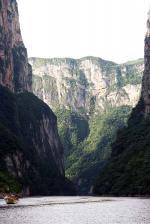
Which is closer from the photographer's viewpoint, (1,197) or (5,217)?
(5,217)

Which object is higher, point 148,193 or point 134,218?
point 134,218

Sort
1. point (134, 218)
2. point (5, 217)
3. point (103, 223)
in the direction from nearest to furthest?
point (103, 223), point (134, 218), point (5, 217)

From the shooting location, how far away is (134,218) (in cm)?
9681

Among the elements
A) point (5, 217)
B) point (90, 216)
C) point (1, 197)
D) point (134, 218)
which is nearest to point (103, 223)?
point (134, 218)

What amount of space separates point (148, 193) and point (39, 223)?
11219 centimetres

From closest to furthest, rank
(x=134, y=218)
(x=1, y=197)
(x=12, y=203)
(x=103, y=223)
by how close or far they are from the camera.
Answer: (x=103, y=223)
(x=134, y=218)
(x=12, y=203)
(x=1, y=197)

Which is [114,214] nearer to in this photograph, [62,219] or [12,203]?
[62,219]

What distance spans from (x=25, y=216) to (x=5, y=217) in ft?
13.9

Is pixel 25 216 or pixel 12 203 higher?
pixel 25 216

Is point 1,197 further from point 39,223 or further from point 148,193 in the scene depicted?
point 39,223

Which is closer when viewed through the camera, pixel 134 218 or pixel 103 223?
pixel 103 223

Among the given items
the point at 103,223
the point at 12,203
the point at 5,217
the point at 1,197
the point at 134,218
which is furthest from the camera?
the point at 1,197

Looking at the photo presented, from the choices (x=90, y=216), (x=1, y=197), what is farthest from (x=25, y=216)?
(x=1, y=197)

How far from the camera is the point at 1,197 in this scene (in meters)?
189
